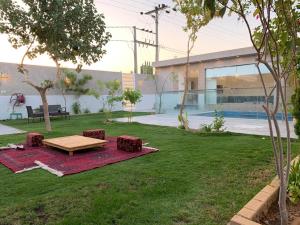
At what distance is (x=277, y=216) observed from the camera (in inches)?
93.7

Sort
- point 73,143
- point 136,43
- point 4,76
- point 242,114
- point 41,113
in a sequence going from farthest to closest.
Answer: point 136,43, point 4,76, point 41,113, point 242,114, point 73,143

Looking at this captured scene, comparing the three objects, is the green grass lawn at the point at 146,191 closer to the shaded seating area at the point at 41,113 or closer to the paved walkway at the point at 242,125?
the paved walkway at the point at 242,125

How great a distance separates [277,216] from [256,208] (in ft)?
0.95

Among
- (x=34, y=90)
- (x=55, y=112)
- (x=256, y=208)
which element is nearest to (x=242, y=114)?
(x=55, y=112)

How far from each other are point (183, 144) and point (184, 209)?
3.32m

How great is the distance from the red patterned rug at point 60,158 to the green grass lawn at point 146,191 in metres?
0.21

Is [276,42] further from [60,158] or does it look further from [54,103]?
[54,103]

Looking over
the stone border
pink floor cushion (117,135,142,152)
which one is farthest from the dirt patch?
pink floor cushion (117,135,142,152)

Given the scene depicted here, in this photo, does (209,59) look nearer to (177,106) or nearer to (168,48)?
(177,106)

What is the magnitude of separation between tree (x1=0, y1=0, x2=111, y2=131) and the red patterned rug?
11.4ft

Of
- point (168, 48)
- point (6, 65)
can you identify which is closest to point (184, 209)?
point (6, 65)

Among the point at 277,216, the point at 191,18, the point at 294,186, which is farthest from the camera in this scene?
the point at 191,18

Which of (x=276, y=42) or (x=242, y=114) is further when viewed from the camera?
(x=242, y=114)

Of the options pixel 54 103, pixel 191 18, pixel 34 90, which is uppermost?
pixel 191 18
